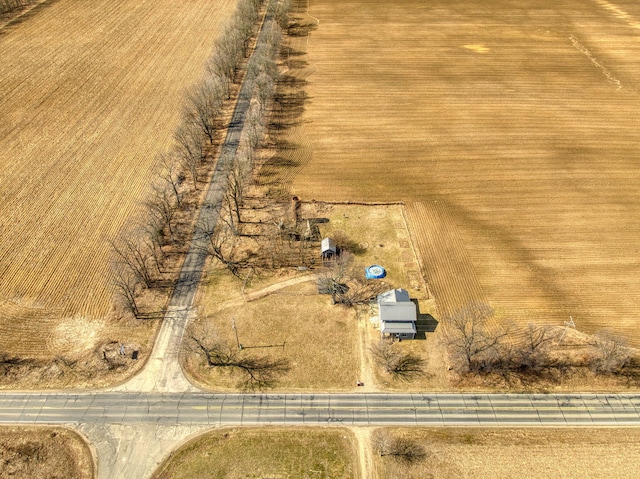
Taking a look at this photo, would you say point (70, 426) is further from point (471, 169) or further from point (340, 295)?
point (471, 169)

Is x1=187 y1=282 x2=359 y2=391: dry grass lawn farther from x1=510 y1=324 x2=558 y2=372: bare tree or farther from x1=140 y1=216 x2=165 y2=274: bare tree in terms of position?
x1=510 y1=324 x2=558 y2=372: bare tree

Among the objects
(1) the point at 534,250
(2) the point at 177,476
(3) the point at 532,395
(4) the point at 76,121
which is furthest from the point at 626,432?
(4) the point at 76,121

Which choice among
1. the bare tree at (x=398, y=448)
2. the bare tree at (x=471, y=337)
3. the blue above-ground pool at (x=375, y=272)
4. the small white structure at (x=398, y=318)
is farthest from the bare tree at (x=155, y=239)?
the bare tree at (x=471, y=337)

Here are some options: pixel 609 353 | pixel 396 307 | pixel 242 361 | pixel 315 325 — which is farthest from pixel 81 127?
pixel 609 353

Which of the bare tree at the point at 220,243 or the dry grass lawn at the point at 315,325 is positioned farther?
the bare tree at the point at 220,243

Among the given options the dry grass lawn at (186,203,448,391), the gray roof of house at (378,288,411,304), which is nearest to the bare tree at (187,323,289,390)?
the dry grass lawn at (186,203,448,391)

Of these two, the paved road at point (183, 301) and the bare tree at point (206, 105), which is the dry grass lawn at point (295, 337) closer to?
the paved road at point (183, 301)

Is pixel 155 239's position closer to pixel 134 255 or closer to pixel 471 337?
pixel 134 255
